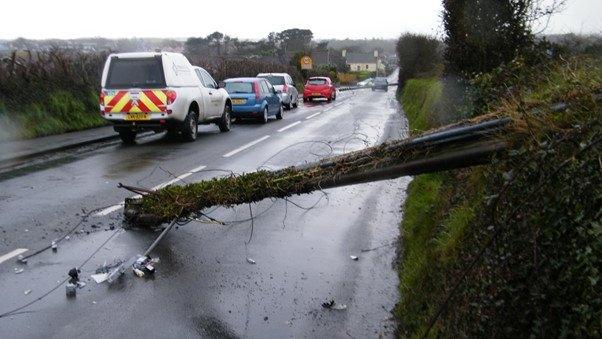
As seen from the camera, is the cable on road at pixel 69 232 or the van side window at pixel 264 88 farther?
the van side window at pixel 264 88

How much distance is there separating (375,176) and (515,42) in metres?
6.03

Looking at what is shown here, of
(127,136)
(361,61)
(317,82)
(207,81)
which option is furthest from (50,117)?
(361,61)

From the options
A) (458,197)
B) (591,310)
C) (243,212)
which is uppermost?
(591,310)

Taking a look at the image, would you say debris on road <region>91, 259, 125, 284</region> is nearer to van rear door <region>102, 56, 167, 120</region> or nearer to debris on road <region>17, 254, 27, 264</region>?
debris on road <region>17, 254, 27, 264</region>

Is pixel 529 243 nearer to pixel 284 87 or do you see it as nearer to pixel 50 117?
pixel 50 117

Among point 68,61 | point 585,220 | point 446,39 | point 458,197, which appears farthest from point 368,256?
point 68,61

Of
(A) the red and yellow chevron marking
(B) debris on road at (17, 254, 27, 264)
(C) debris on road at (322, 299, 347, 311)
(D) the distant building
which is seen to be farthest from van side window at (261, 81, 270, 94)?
(D) the distant building

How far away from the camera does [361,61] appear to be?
15838 centimetres

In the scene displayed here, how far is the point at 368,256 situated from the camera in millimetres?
5930

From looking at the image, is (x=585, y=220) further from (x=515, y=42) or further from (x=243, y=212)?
(x=515, y=42)

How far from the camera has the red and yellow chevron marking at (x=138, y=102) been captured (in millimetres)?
13422

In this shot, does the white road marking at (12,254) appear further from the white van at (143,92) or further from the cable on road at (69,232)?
the white van at (143,92)

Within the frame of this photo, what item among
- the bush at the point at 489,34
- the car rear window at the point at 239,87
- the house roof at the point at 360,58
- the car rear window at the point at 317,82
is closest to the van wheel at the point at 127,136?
the car rear window at the point at 239,87

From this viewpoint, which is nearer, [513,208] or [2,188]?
[513,208]
